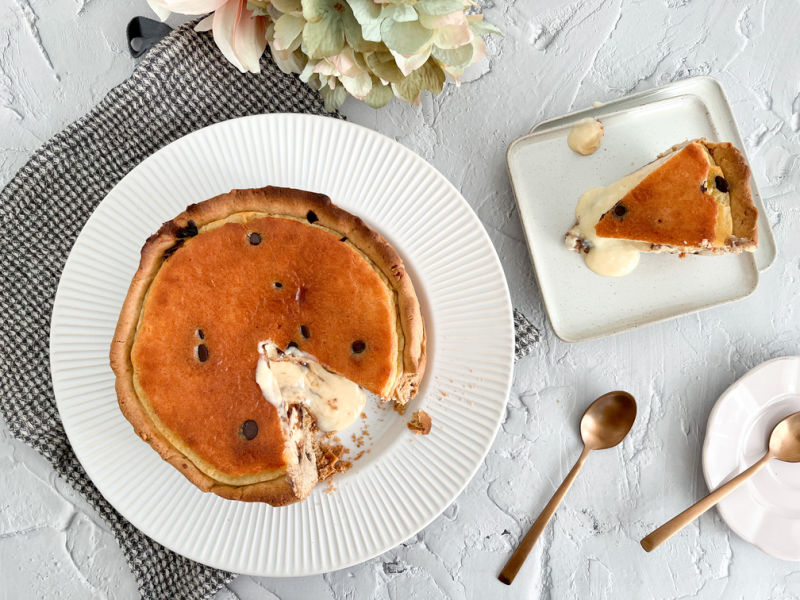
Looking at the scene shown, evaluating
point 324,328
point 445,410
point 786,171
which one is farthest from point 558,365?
point 786,171

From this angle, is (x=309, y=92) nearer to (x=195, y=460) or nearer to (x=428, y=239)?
(x=428, y=239)

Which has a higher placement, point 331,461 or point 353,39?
point 353,39

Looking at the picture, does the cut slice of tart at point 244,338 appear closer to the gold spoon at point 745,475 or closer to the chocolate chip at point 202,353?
the chocolate chip at point 202,353

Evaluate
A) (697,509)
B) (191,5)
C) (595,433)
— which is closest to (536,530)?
(595,433)

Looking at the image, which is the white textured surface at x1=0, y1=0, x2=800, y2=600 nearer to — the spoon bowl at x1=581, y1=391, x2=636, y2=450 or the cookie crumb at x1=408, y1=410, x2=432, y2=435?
the spoon bowl at x1=581, y1=391, x2=636, y2=450

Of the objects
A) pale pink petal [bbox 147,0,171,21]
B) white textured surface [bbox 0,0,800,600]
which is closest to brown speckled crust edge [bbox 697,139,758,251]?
white textured surface [bbox 0,0,800,600]

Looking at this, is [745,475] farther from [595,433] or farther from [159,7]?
[159,7]

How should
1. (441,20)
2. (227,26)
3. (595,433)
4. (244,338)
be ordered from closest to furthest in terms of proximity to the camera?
(441,20), (244,338), (227,26), (595,433)
